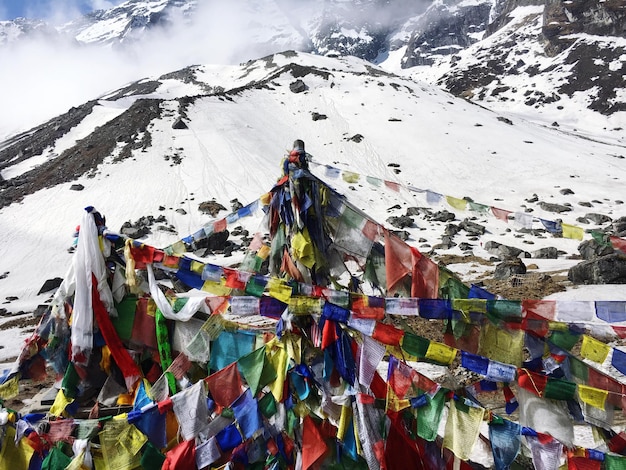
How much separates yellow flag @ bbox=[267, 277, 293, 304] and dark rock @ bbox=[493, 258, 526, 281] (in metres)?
12.2

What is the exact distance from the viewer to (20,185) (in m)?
35.4

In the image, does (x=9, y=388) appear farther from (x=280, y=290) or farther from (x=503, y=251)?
(x=503, y=251)

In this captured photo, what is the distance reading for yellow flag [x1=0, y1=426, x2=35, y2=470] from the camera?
5.16 meters

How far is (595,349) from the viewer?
4.39 meters

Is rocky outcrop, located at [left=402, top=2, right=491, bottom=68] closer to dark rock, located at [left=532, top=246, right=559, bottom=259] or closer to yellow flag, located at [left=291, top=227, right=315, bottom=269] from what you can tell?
dark rock, located at [left=532, top=246, right=559, bottom=259]

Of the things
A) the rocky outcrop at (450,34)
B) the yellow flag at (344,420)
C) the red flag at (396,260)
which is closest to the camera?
the yellow flag at (344,420)

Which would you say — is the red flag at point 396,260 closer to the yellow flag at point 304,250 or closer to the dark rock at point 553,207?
the yellow flag at point 304,250

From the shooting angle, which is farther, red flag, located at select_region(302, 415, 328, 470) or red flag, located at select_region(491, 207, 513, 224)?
red flag, located at select_region(491, 207, 513, 224)

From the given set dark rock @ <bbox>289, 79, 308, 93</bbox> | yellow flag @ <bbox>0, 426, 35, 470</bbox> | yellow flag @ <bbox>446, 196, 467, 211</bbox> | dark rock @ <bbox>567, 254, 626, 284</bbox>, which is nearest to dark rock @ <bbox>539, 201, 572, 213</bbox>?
dark rock @ <bbox>567, 254, 626, 284</bbox>

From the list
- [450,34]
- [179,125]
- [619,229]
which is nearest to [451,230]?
[619,229]

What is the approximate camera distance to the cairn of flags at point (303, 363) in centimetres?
438

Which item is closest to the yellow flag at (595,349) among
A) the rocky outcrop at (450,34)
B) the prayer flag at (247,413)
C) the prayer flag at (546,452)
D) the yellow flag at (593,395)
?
the yellow flag at (593,395)

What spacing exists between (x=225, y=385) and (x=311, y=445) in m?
1.07

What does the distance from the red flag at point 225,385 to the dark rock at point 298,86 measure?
51235 mm
